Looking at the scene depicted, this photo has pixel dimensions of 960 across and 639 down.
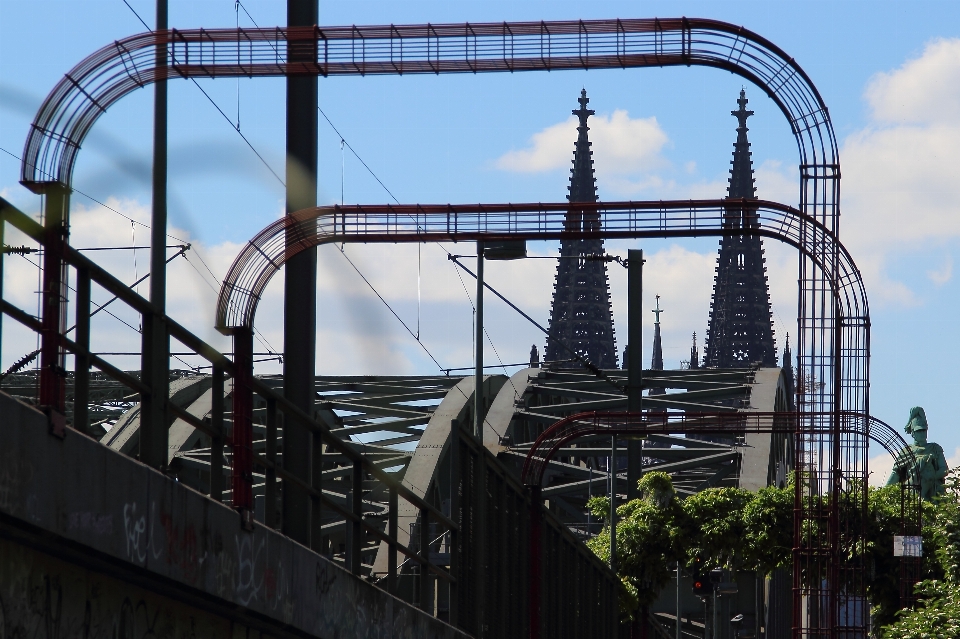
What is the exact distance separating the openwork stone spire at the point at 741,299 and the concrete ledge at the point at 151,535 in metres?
159

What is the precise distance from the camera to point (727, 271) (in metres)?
172

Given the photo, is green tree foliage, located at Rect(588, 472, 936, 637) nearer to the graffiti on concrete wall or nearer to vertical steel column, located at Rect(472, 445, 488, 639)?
vertical steel column, located at Rect(472, 445, 488, 639)

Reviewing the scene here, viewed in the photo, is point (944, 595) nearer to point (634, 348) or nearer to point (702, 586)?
point (702, 586)

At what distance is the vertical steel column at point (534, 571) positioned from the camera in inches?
818

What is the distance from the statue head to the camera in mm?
39562

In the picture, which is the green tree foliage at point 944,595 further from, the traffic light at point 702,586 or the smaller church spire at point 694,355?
the smaller church spire at point 694,355

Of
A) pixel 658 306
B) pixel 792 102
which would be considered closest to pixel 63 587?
pixel 792 102

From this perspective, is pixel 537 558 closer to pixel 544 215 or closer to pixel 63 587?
pixel 544 215

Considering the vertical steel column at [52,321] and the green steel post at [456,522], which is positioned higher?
the vertical steel column at [52,321]

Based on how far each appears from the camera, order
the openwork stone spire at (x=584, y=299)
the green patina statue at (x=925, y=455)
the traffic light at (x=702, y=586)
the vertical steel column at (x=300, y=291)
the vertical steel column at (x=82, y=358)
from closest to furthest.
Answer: the vertical steel column at (x=82, y=358), the vertical steel column at (x=300, y=291), the traffic light at (x=702, y=586), the green patina statue at (x=925, y=455), the openwork stone spire at (x=584, y=299)

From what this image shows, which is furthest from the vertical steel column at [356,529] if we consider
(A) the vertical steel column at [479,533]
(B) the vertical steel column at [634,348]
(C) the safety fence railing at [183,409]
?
(B) the vertical steel column at [634,348]

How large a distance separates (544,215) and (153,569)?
16.3m

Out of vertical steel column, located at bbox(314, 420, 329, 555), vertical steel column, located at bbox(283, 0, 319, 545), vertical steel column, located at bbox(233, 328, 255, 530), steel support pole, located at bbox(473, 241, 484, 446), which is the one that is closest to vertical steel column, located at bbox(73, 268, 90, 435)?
vertical steel column, located at bbox(233, 328, 255, 530)

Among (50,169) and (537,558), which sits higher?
(50,169)
